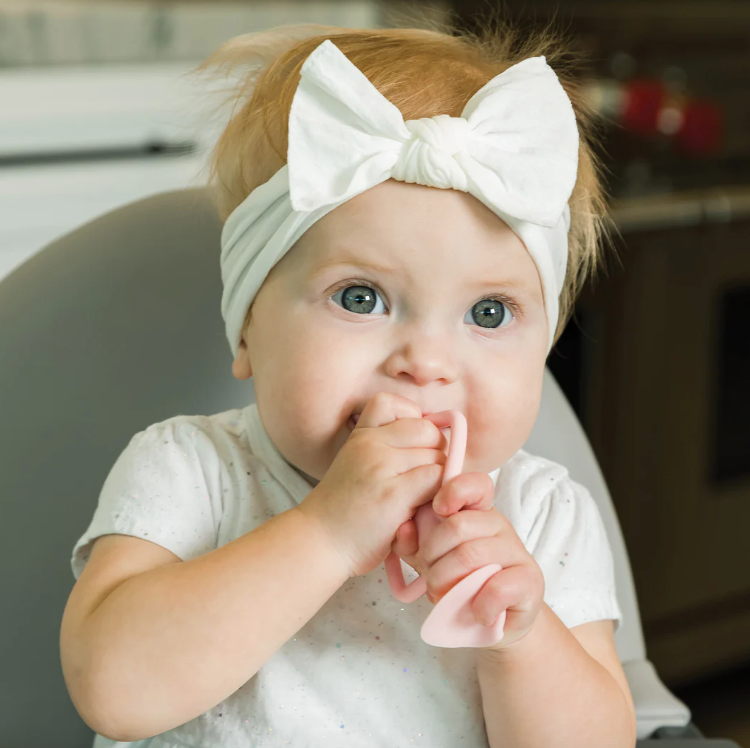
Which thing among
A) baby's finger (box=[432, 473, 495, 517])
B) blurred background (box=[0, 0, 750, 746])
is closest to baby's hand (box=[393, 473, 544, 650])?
baby's finger (box=[432, 473, 495, 517])

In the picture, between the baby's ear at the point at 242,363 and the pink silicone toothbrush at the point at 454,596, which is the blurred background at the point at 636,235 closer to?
the baby's ear at the point at 242,363

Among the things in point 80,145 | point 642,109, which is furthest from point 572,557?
point 642,109

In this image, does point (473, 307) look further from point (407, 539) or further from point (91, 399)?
point (91, 399)

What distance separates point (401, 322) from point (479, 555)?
0.43 feet

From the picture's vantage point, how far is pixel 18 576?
72 centimetres

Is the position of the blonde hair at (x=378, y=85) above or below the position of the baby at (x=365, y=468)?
above

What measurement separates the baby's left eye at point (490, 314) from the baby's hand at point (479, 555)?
0.09m

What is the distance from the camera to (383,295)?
0.57 m

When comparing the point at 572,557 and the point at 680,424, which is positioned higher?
the point at 572,557

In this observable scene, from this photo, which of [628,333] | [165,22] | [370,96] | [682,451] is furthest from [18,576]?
[165,22]

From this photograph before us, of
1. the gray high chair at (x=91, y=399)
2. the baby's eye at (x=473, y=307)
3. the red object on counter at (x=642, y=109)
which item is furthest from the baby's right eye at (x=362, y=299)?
the red object on counter at (x=642, y=109)

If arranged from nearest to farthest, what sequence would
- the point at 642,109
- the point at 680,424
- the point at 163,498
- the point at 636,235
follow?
the point at 163,498 < the point at 636,235 < the point at 680,424 < the point at 642,109

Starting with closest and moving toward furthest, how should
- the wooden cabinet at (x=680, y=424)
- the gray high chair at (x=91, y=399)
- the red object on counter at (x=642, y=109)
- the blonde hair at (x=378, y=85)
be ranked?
the blonde hair at (x=378, y=85), the gray high chair at (x=91, y=399), the wooden cabinet at (x=680, y=424), the red object on counter at (x=642, y=109)

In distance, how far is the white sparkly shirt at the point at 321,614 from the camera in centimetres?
62
